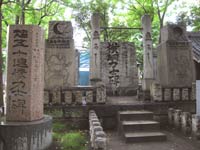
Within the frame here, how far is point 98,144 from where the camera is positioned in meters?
4.92

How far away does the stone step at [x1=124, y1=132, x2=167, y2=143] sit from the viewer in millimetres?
7082

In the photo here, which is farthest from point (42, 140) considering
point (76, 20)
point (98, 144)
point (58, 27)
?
point (76, 20)

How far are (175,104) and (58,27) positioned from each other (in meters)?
6.02

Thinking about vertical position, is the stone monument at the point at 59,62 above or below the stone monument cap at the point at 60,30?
below

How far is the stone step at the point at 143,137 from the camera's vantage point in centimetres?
708

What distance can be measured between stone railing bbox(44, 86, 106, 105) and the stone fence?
2.76 metres

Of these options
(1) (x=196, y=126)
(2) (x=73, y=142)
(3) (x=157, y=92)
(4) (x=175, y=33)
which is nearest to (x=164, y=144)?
(1) (x=196, y=126)

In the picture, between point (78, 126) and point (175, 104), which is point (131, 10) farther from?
point (78, 126)

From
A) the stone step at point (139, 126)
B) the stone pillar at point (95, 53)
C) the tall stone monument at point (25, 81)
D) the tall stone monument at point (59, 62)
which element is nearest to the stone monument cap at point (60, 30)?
the tall stone monument at point (59, 62)

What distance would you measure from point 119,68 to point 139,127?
7.14 metres

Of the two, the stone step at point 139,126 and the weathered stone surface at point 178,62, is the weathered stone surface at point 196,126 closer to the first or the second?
the stone step at point 139,126

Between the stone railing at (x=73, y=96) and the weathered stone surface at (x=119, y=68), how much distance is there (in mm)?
4730

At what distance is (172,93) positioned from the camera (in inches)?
390

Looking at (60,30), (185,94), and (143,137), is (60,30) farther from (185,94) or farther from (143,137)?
(185,94)
